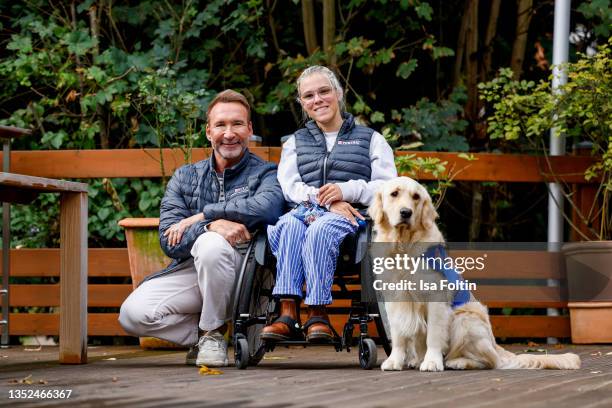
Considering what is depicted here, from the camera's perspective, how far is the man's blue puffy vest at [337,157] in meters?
5.04

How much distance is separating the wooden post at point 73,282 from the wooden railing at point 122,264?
1.57 meters

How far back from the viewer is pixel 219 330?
520cm

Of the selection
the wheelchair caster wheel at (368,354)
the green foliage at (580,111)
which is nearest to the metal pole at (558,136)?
the green foliage at (580,111)

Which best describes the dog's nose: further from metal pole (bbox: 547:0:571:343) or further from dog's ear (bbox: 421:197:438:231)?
metal pole (bbox: 547:0:571:343)

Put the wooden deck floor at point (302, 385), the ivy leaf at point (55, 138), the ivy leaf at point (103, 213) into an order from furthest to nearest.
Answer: the ivy leaf at point (55, 138), the ivy leaf at point (103, 213), the wooden deck floor at point (302, 385)

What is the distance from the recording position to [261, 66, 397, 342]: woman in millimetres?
4723

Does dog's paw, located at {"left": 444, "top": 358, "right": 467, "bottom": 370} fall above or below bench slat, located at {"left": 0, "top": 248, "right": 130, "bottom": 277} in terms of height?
below

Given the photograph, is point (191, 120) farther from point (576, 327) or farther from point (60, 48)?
point (576, 327)

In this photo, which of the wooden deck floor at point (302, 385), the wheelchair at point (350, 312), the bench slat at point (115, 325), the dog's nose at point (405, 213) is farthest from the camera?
the bench slat at point (115, 325)

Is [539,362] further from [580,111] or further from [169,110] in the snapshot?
[169,110]

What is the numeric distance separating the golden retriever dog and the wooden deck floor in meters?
0.17

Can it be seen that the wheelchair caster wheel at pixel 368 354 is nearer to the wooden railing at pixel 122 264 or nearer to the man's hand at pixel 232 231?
the man's hand at pixel 232 231

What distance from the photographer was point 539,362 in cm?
477

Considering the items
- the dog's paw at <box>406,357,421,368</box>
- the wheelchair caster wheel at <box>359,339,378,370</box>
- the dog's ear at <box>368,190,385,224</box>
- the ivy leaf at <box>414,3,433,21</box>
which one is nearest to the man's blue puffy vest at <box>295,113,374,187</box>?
the dog's ear at <box>368,190,385,224</box>
